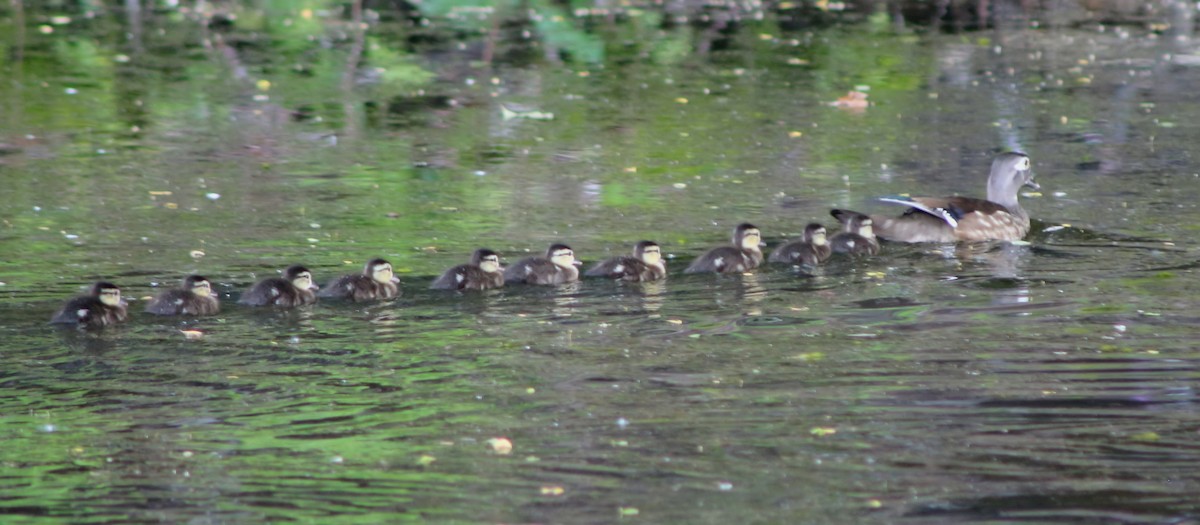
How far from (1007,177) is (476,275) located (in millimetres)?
3461

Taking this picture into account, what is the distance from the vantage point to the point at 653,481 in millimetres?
5406

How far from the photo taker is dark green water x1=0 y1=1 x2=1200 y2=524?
17.7 ft

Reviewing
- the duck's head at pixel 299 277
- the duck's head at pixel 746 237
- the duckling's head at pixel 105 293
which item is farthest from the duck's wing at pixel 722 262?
the duckling's head at pixel 105 293

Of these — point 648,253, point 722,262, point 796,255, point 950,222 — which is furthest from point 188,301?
point 950,222

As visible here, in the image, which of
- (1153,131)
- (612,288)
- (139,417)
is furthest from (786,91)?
(139,417)

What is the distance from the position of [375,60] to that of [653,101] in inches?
156

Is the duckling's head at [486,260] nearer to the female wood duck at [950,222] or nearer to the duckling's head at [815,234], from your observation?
the duckling's head at [815,234]

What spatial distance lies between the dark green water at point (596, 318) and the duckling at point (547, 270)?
0.32 ft

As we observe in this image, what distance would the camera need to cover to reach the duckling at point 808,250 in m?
8.80

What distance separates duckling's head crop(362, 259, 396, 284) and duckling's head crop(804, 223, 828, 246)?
2.17 m

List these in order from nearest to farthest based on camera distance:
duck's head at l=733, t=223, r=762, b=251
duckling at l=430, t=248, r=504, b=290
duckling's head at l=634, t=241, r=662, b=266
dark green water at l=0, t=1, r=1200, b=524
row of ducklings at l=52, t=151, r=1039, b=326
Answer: dark green water at l=0, t=1, r=1200, b=524
row of ducklings at l=52, t=151, r=1039, b=326
duckling at l=430, t=248, r=504, b=290
duckling's head at l=634, t=241, r=662, b=266
duck's head at l=733, t=223, r=762, b=251

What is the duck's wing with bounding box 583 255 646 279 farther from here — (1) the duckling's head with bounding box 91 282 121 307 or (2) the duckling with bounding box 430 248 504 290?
(1) the duckling's head with bounding box 91 282 121 307

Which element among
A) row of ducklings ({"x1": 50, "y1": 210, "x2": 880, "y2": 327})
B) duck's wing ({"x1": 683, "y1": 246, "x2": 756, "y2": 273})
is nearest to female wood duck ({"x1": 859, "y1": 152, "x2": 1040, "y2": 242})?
row of ducklings ({"x1": 50, "y1": 210, "x2": 880, "y2": 327})

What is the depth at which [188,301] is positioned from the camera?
7.50m
